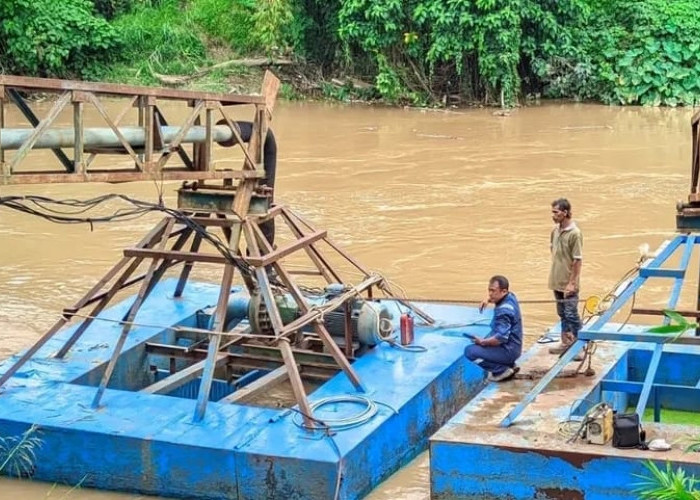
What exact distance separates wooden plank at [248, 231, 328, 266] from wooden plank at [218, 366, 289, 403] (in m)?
0.90

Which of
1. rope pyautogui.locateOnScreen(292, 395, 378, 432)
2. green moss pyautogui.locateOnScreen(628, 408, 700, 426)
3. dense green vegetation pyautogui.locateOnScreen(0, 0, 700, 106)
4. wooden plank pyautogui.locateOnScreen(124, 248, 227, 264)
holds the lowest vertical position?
green moss pyautogui.locateOnScreen(628, 408, 700, 426)

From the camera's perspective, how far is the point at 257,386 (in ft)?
30.0

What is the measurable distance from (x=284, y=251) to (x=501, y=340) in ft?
6.16

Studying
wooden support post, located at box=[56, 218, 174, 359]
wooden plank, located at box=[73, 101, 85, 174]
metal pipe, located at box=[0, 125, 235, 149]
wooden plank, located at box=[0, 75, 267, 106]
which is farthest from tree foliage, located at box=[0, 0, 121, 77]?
wooden plank, located at box=[73, 101, 85, 174]

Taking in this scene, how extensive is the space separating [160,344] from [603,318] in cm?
439

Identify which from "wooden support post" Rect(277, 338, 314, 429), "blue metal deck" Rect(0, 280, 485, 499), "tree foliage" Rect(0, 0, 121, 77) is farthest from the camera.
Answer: "tree foliage" Rect(0, 0, 121, 77)

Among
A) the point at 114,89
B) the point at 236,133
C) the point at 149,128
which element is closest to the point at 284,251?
the point at 236,133

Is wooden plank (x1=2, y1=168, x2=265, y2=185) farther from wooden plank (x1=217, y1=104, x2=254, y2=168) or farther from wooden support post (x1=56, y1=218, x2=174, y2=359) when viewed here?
wooden support post (x1=56, y1=218, x2=174, y2=359)

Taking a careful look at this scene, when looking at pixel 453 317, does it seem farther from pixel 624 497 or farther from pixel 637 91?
pixel 637 91

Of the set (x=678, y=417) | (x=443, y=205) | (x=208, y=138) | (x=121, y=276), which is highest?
(x=208, y=138)

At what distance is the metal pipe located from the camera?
7031 mm

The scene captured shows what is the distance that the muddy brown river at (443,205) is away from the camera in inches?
561

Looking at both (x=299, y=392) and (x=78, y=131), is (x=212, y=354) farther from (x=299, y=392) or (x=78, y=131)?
(x=78, y=131)

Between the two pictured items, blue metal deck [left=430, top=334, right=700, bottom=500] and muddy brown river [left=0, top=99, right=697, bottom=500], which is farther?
muddy brown river [left=0, top=99, right=697, bottom=500]
